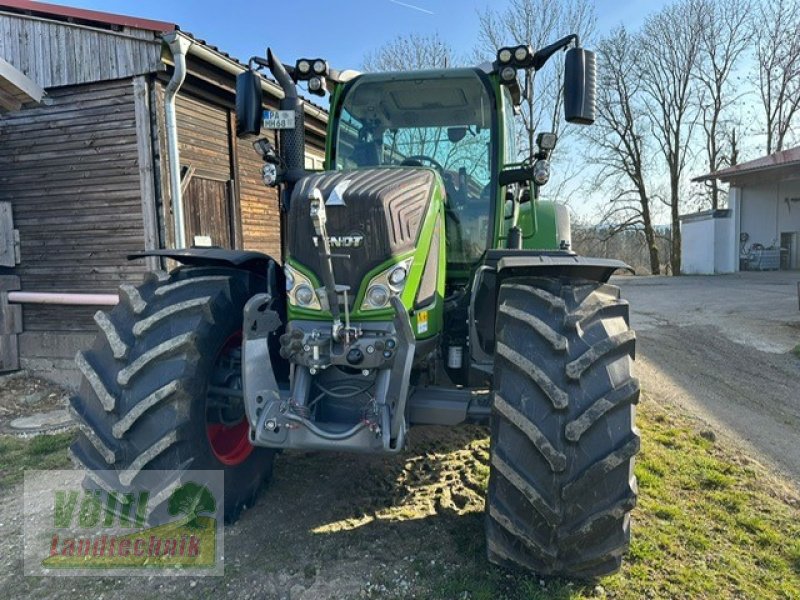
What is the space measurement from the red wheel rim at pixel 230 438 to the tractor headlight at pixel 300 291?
0.52m

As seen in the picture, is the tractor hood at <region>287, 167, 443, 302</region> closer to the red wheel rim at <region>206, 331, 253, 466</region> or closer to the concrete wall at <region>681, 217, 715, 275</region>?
the red wheel rim at <region>206, 331, 253, 466</region>

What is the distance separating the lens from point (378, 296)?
97.3 inches

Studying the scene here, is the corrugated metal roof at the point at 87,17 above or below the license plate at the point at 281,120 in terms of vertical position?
above

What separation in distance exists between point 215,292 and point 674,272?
26645 millimetres

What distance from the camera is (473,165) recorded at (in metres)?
3.53

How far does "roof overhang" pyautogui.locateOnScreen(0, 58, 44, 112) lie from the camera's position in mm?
6188

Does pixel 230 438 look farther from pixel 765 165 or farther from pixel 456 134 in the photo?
pixel 765 165

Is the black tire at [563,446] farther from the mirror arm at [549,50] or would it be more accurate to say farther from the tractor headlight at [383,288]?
the mirror arm at [549,50]

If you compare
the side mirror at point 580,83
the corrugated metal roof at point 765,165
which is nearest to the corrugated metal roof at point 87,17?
the side mirror at point 580,83

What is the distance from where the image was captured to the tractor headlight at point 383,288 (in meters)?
2.47

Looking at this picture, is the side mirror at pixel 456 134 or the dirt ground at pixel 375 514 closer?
the dirt ground at pixel 375 514

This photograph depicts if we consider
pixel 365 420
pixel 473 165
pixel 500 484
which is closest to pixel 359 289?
pixel 365 420

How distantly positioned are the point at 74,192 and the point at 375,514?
6.06 metres

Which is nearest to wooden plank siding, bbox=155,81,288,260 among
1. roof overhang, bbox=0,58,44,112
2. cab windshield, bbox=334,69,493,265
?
roof overhang, bbox=0,58,44,112
